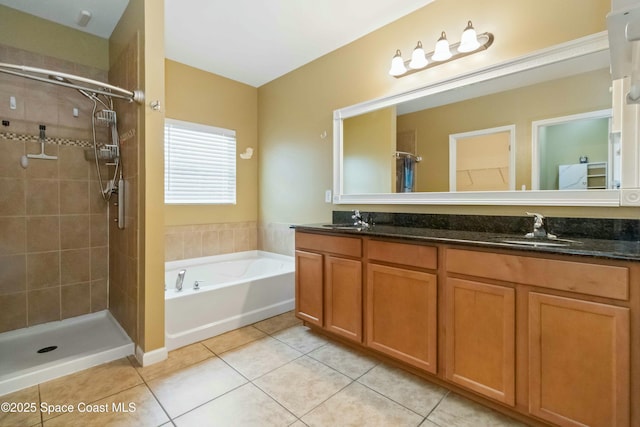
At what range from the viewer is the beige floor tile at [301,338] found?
7.30 feet

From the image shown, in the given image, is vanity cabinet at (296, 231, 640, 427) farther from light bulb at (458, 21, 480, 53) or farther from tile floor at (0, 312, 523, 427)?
light bulb at (458, 21, 480, 53)

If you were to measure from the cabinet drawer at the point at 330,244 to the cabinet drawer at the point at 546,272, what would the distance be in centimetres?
63

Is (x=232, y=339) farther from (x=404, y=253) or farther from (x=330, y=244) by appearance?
(x=404, y=253)

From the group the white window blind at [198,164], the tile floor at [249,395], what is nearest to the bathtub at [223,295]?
the tile floor at [249,395]

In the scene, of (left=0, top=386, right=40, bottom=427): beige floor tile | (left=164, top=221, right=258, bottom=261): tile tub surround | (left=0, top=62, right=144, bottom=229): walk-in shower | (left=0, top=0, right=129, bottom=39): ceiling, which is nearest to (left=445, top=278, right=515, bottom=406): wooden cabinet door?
(left=0, top=386, right=40, bottom=427): beige floor tile

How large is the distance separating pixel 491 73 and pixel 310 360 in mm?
2277

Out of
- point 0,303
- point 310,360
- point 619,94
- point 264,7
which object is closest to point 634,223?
point 619,94

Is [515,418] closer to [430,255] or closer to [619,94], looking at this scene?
[430,255]

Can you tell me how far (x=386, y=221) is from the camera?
2484mm

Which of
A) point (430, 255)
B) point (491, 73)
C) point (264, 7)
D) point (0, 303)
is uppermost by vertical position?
point (264, 7)

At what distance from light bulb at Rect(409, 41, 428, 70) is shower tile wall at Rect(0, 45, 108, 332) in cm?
280

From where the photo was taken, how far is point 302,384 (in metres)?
1.76

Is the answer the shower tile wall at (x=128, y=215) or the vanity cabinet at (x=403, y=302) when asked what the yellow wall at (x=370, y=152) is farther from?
Result: the shower tile wall at (x=128, y=215)

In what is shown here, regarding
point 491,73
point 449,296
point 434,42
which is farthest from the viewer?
point 434,42
